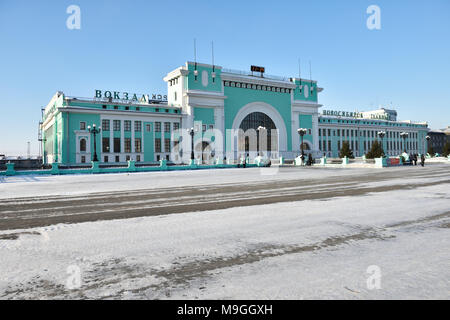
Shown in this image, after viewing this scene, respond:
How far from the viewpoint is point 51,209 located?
356 inches

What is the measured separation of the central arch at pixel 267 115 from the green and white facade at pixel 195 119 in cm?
22

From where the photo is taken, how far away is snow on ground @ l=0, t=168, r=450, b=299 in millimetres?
3326

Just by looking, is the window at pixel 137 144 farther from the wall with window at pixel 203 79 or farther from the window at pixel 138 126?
the wall with window at pixel 203 79

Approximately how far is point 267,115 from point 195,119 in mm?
18716

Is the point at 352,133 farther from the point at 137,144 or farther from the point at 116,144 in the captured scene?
the point at 116,144

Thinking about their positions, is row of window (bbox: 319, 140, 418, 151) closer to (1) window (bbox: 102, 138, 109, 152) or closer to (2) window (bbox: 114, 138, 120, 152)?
(2) window (bbox: 114, 138, 120, 152)

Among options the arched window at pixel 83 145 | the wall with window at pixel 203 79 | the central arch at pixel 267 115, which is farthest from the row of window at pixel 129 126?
the central arch at pixel 267 115

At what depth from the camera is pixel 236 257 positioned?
444 cm

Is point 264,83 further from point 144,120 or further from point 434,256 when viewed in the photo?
point 434,256

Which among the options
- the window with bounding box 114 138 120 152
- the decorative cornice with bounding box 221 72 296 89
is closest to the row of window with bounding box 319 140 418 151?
the decorative cornice with bounding box 221 72 296 89

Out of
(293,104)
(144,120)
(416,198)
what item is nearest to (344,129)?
(293,104)

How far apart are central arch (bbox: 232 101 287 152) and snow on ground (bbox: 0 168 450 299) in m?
60.6

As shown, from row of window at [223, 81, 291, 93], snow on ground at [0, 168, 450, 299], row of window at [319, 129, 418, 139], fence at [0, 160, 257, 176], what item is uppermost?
row of window at [223, 81, 291, 93]
